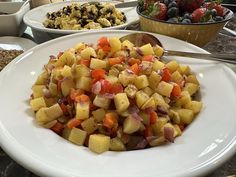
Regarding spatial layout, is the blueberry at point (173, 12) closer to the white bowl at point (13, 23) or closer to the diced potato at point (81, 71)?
the diced potato at point (81, 71)

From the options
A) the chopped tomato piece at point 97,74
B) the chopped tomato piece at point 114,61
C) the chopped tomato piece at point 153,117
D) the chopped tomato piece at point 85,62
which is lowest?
the chopped tomato piece at point 153,117

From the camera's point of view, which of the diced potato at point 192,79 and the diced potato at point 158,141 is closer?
the diced potato at point 158,141

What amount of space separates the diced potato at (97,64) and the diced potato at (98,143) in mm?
198

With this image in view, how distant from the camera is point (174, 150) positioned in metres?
0.65

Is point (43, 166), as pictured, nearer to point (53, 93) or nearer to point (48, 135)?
point (48, 135)

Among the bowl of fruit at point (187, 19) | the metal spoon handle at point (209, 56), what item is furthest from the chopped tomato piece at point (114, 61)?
the bowl of fruit at point (187, 19)

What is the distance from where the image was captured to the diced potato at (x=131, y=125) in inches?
27.1

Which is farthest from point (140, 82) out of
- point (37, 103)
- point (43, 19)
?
point (43, 19)

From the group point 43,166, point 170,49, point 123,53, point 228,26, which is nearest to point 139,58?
point 123,53

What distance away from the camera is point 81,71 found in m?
0.79

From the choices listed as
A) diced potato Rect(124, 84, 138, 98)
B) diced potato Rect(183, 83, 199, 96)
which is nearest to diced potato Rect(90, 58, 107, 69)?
diced potato Rect(124, 84, 138, 98)

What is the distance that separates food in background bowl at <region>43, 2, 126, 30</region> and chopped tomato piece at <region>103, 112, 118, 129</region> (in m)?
0.65

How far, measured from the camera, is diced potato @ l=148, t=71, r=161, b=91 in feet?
2.59

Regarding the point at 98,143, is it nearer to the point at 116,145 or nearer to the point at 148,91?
the point at 116,145
